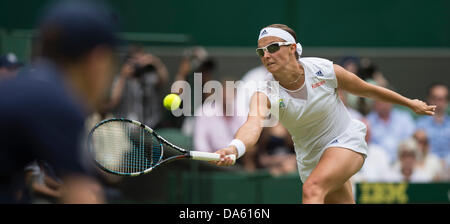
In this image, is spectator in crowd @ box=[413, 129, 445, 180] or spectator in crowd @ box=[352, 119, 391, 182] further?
spectator in crowd @ box=[413, 129, 445, 180]

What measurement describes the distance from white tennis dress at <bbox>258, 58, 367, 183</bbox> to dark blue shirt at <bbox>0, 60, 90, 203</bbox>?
2.72 m

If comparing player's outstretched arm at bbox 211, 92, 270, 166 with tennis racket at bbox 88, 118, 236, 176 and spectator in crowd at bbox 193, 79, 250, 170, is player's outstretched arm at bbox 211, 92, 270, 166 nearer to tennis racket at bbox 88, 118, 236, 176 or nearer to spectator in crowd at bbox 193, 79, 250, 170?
tennis racket at bbox 88, 118, 236, 176

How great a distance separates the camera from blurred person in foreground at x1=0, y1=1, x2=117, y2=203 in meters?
2.71

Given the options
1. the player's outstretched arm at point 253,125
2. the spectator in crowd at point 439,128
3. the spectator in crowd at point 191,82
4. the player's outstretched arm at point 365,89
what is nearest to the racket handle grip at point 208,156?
the player's outstretched arm at point 253,125

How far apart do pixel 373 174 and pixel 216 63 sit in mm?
2647

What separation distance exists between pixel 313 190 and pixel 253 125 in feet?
2.18

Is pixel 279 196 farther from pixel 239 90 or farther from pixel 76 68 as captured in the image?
pixel 76 68

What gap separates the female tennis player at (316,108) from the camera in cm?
530

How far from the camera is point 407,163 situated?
8938mm

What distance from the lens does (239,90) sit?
29.2ft

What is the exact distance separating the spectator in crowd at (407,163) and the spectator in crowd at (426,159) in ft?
0.20

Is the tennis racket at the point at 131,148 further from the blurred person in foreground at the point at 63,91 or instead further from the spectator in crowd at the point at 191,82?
the spectator in crowd at the point at 191,82

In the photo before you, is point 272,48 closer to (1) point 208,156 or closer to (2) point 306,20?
(1) point 208,156

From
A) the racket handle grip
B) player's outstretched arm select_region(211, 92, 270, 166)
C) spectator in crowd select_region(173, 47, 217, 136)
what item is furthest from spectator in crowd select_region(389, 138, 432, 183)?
the racket handle grip
